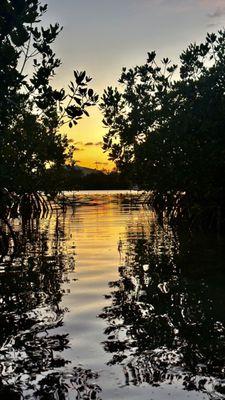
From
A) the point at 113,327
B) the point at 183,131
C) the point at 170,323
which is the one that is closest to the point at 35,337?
the point at 113,327

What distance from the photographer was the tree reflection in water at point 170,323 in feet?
15.0

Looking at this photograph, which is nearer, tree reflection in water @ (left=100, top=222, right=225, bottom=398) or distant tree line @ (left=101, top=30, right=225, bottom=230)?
tree reflection in water @ (left=100, top=222, right=225, bottom=398)

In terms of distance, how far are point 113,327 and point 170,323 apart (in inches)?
28.9

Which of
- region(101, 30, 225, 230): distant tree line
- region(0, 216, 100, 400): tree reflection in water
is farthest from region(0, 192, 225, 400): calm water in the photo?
region(101, 30, 225, 230): distant tree line

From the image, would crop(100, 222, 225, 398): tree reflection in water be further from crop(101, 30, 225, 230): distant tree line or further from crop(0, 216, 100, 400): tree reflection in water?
crop(101, 30, 225, 230): distant tree line

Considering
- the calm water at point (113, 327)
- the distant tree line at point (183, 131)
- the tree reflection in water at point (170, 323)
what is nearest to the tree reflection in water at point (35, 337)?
the calm water at point (113, 327)

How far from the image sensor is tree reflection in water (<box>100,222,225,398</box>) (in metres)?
4.57

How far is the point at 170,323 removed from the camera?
6172mm

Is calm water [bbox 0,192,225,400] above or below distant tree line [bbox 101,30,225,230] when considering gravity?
below

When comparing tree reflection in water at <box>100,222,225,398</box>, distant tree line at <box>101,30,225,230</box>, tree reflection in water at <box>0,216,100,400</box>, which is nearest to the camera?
tree reflection in water at <box>0,216,100,400</box>

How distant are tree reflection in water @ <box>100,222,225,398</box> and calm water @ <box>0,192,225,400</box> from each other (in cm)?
1

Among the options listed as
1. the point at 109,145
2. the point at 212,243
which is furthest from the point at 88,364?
Result: the point at 109,145

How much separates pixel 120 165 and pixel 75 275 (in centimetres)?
1582

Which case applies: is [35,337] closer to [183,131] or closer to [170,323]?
[170,323]
